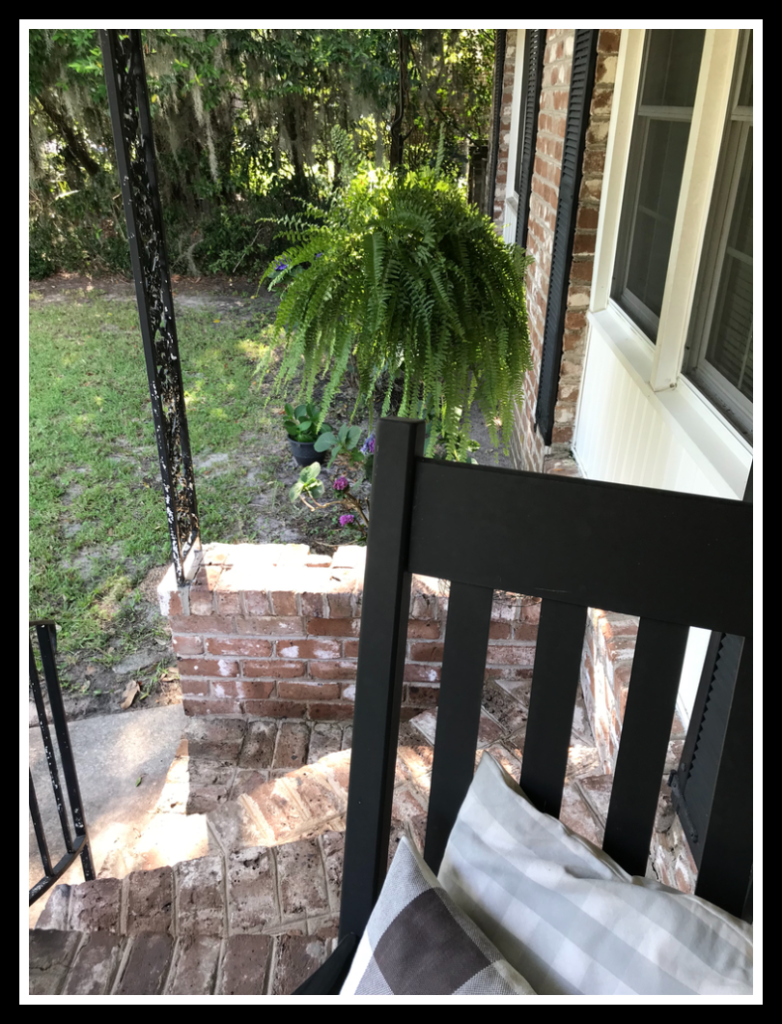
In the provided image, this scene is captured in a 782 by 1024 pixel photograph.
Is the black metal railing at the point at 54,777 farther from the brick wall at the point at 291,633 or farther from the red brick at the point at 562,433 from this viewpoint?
the red brick at the point at 562,433

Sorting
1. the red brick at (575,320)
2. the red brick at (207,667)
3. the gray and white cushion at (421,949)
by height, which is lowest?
the red brick at (207,667)

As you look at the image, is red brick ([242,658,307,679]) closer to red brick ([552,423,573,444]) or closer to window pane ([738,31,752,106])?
red brick ([552,423,573,444])

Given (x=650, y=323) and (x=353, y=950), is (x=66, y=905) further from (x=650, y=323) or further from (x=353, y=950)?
(x=650, y=323)

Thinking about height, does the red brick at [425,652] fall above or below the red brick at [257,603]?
below

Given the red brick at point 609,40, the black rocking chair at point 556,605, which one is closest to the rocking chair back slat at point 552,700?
the black rocking chair at point 556,605

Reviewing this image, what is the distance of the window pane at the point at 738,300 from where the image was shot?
4.58ft

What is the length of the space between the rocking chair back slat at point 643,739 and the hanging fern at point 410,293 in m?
1.21

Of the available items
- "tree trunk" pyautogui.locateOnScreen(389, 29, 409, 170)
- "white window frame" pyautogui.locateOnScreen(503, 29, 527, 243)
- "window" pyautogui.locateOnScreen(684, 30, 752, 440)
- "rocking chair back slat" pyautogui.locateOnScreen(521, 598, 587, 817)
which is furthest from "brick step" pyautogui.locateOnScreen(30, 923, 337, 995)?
"tree trunk" pyautogui.locateOnScreen(389, 29, 409, 170)

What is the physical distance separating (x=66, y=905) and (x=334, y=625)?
95 centimetres

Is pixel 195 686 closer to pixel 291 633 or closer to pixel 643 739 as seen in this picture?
pixel 291 633

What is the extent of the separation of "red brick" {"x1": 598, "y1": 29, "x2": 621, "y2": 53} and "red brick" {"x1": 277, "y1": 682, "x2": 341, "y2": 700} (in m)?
2.06

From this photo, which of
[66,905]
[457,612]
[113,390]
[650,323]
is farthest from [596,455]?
[113,390]

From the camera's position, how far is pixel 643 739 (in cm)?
76

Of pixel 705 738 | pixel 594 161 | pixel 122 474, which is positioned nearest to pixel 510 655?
pixel 705 738
